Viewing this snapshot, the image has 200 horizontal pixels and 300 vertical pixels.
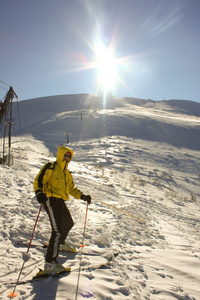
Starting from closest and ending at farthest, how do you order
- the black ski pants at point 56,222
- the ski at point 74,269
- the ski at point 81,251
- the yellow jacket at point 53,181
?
the ski at point 74,269 < the black ski pants at point 56,222 < the yellow jacket at point 53,181 < the ski at point 81,251

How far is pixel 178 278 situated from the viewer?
3.31 meters

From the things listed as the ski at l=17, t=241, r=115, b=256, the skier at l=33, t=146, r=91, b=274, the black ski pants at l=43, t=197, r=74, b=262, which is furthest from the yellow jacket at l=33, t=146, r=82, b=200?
the ski at l=17, t=241, r=115, b=256

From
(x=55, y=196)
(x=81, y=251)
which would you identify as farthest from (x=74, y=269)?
(x=55, y=196)

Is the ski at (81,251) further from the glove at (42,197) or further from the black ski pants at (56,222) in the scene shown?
the glove at (42,197)

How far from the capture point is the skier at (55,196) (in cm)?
312

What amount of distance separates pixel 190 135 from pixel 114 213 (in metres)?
34.7

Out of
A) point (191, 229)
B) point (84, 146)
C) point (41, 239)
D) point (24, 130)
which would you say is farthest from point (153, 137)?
point (41, 239)

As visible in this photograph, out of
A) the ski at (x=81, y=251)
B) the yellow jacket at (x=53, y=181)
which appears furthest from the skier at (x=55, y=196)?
the ski at (x=81, y=251)

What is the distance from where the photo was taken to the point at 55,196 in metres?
3.38

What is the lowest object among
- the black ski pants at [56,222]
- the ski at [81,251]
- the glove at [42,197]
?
the ski at [81,251]

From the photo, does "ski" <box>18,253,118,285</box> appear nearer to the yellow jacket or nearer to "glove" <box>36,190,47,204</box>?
"glove" <box>36,190,47,204</box>

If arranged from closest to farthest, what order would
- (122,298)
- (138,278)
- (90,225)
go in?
1. (122,298)
2. (138,278)
3. (90,225)

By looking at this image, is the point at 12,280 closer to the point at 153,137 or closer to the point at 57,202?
the point at 57,202

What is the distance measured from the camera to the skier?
312 cm
